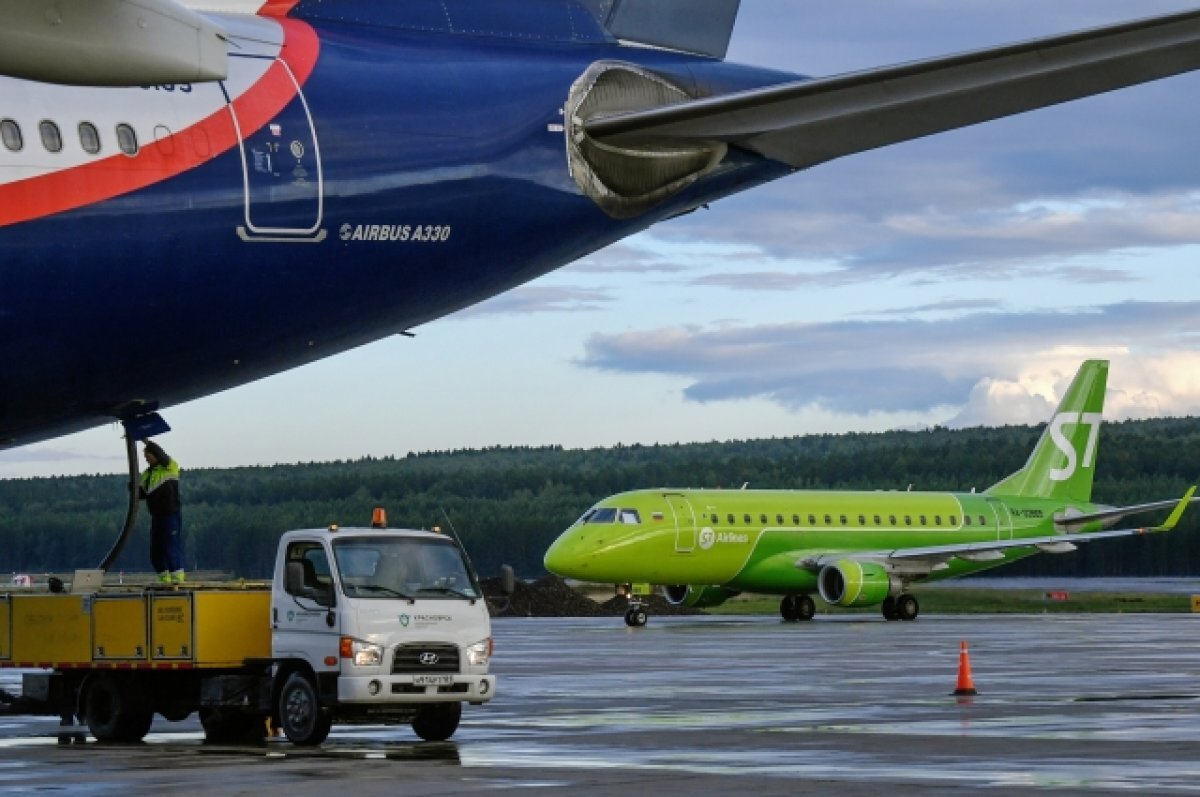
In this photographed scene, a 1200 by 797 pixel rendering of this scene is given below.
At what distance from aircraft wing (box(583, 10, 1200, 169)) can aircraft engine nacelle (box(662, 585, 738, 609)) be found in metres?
40.1

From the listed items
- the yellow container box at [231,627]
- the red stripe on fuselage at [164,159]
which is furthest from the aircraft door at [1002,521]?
the red stripe on fuselage at [164,159]

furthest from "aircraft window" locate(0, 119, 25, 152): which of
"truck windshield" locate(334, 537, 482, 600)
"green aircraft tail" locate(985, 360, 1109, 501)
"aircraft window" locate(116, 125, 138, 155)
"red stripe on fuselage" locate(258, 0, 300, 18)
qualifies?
"green aircraft tail" locate(985, 360, 1109, 501)

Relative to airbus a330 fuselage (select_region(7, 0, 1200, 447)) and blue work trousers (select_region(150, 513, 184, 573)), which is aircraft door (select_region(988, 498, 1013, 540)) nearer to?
airbus a330 fuselage (select_region(7, 0, 1200, 447))

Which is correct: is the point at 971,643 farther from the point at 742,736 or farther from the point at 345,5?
the point at 345,5

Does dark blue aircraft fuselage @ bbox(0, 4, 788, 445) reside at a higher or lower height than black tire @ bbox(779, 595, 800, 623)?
higher

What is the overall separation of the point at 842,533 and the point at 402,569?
124 feet

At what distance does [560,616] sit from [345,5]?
5429 cm

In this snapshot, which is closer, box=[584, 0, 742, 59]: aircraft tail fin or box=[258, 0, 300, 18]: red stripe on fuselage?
box=[258, 0, 300, 18]: red stripe on fuselage

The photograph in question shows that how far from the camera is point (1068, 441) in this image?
206 feet

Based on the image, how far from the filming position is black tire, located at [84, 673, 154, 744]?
19.6 metres

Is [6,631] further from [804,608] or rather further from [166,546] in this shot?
[804,608]

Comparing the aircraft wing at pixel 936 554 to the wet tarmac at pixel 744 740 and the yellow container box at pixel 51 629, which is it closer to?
the wet tarmac at pixel 744 740

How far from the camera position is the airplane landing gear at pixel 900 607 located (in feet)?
184

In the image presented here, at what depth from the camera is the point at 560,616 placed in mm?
70625
